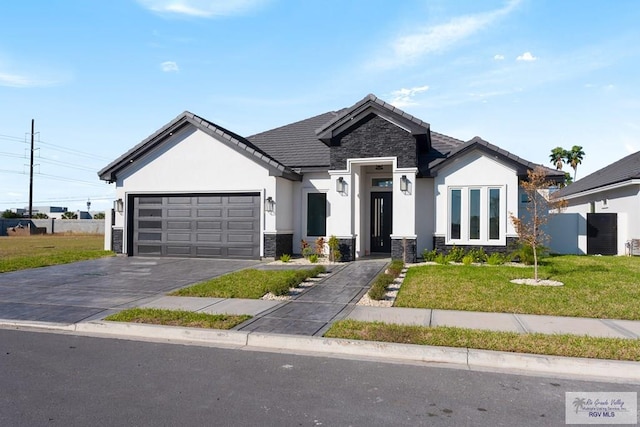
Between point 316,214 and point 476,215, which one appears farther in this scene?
point 316,214

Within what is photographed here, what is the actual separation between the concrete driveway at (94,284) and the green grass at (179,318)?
63cm

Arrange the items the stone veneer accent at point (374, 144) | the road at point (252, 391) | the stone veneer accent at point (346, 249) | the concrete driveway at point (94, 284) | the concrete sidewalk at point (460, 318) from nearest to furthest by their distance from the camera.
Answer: the road at point (252, 391) → the concrete sidewalk at point (460, 318) → the concrete driveway at point (94, 284) → the stone veneer accent at point (374, 144) → the stone veneer accent at point (346, 249)

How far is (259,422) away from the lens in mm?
3916

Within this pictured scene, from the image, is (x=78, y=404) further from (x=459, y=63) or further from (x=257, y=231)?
(x=459, y=63)

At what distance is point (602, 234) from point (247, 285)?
15902 millimetres

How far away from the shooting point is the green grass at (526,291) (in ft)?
26.1

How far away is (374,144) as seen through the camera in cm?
1533

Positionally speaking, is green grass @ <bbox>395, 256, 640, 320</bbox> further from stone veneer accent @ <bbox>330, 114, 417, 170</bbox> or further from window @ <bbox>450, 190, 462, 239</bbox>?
stone veneer accent @ <bbox>330, 114, 417, 170</bbox>

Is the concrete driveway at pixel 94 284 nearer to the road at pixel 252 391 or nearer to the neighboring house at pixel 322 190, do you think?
the neighboring house at pixel 322 190

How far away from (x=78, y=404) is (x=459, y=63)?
13.5 m

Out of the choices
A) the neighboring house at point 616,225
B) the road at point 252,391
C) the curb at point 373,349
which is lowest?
the road at point 252,391

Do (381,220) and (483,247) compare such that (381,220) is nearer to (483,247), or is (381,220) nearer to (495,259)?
(483,247)

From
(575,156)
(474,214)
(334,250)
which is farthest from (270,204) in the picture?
(575,156)

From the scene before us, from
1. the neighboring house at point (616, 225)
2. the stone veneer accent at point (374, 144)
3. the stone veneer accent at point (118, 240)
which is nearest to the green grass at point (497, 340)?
the stone veneer accent at point (374, 144)
